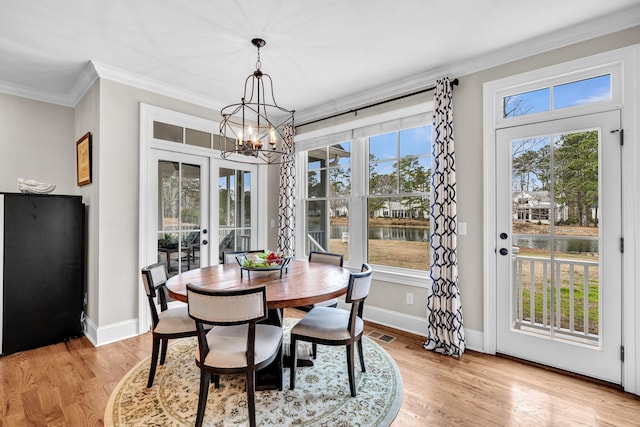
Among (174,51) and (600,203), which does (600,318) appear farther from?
(174,51)

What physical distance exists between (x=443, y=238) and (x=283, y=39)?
2.27m

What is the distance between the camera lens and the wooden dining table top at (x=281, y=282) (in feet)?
6.24

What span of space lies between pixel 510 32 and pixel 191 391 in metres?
3.62

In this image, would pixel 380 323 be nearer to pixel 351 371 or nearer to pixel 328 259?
pixel 328 259

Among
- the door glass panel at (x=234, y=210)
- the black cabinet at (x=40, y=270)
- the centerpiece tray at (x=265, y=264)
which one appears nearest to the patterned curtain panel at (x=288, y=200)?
the door glass panel at (x=234, y=210)

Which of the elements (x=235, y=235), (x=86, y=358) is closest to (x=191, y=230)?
(x=235, y=235)

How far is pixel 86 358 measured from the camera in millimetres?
2781

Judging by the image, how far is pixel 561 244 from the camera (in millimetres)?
2561

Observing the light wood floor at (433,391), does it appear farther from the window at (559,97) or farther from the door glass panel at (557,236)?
the window at (559,97)

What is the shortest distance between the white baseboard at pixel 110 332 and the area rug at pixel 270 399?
769 mm

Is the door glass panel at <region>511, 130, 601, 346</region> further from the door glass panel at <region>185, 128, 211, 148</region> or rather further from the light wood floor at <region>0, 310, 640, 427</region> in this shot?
the door glass panel at <region>185, 128, 211, 148</region>

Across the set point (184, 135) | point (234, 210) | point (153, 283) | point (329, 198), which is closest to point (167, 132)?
point (184, 135)

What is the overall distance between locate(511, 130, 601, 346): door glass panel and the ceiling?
34.5 inches

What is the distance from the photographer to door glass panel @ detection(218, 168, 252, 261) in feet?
13.8
